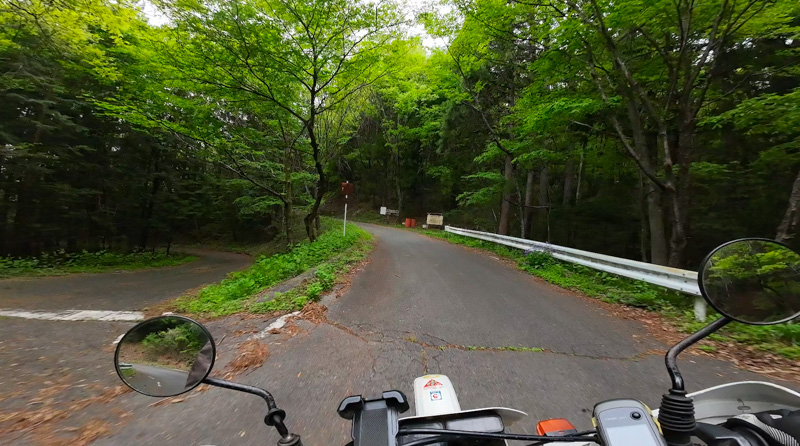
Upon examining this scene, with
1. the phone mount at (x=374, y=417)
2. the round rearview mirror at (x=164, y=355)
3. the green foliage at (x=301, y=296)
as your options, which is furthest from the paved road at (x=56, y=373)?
the phone mount at (x=374, y=417)

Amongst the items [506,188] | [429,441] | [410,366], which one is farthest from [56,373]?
[506,188]

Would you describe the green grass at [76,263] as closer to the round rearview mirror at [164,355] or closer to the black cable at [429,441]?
the round rearview mirror at [164,355]

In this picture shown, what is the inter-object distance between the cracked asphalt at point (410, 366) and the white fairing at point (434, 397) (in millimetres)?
1192

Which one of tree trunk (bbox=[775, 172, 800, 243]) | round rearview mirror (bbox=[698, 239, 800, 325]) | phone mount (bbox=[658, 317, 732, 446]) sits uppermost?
tree trunk (bbox=[775, 172, 800, 243])

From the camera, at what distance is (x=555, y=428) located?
130 cm

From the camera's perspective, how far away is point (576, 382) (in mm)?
3217

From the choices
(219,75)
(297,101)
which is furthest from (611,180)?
(219,75)

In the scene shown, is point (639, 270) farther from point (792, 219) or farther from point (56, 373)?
point (56, 373)

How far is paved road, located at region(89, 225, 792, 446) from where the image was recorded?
2.62 m

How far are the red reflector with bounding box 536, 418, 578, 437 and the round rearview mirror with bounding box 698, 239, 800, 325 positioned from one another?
0.78m

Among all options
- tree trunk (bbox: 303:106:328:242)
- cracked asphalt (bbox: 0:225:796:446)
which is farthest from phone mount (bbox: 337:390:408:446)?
tree trunk (bbox: 303:106:328:242)

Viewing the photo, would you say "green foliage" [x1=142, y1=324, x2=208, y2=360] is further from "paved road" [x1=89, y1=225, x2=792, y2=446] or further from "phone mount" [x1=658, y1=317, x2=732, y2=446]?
"phone mount" [x1=658, y1=317, x2=732, y2=446]

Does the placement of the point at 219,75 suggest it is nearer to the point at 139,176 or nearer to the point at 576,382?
the point at 576,382

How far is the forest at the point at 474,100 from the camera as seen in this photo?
736cm
